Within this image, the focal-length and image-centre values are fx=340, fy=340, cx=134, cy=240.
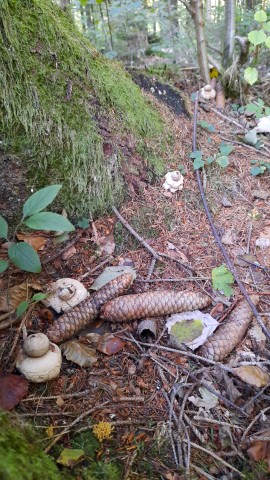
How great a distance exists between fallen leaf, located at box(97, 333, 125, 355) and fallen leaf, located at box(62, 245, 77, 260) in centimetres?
67

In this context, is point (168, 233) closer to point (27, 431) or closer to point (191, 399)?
point (191, 399)

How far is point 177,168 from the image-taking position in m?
3.08

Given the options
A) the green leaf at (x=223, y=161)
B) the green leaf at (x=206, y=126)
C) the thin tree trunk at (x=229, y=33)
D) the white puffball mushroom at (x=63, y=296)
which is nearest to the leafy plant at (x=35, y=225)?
the white puffball mushroom at (x=63, y=296)

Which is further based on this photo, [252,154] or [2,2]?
[252,154]

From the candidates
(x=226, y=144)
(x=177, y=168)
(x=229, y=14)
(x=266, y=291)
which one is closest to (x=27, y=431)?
(x=266, y=291)

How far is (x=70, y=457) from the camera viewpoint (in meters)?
1.31

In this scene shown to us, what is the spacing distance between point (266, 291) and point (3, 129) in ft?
6.90

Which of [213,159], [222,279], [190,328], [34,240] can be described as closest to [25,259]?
[34,240]

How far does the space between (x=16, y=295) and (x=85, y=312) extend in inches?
17.1

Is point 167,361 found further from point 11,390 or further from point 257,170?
point 257,170

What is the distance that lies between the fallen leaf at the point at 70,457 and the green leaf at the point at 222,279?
135 cm

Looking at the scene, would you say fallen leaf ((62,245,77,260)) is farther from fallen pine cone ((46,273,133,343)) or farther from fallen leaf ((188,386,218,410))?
fallen leaf ((188,386,218,410))

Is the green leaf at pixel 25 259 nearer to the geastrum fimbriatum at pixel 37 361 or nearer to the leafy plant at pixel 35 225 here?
the leafy plant at pixel 35 225

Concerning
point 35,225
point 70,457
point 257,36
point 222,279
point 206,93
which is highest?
point 257,36
